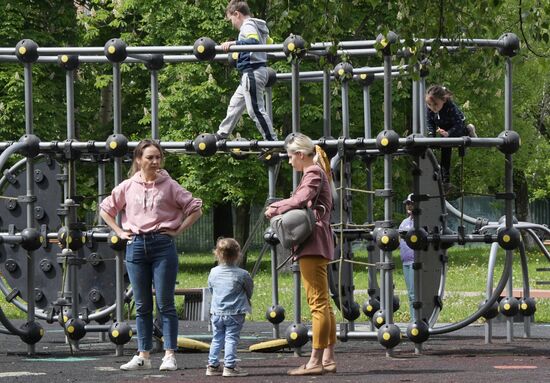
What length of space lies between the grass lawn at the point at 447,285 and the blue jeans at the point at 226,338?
318 inches

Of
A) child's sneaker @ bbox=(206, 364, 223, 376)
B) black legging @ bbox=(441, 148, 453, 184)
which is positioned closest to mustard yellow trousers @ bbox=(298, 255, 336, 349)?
child's sneaker @ bbox=(206, 364, 223, 376)

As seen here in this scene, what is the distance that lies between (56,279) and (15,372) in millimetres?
4001

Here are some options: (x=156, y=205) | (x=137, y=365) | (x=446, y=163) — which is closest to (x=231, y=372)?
(x=137, y=365)

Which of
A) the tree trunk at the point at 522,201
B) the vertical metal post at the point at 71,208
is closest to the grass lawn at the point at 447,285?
the tree trunk at the point at 522,201

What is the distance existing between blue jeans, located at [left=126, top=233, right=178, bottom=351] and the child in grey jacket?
13.1 inches

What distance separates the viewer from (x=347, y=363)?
12.4m

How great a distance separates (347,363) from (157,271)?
6.21ft

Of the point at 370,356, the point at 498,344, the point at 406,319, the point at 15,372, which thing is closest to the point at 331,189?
the point at 370,356

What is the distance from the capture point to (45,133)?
3444 cm

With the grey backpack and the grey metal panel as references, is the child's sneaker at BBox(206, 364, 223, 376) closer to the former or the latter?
the grey backpack

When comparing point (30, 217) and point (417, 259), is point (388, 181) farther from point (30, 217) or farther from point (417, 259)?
point (30, 217)

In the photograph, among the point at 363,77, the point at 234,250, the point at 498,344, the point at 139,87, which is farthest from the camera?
the point at 139,87

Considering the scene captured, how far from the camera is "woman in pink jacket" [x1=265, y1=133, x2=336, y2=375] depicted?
11227 mm

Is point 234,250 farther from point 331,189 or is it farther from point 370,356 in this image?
point 370,356
